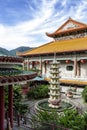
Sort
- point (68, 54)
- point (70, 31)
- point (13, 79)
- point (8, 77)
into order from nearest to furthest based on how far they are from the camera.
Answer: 1. point (8, 77)
2. point (13, 79)
3. point (68, 54)
4. point (70, 31)

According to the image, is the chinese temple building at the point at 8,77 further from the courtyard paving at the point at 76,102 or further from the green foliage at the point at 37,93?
the green foliage at the point at 37,93

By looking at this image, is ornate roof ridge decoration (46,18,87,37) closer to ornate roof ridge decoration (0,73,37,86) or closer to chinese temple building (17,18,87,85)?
chinese temple building (17,18,87,85)

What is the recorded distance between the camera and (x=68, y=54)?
25.3 m

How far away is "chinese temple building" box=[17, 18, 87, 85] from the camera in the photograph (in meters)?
24.0

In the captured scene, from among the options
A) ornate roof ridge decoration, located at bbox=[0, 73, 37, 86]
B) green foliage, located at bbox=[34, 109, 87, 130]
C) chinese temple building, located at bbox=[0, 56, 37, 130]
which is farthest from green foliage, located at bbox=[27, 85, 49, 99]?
ornate roof ridge decoration, located at bbox=[0, 73, 37, 86]

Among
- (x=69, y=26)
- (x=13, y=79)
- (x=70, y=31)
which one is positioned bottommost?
(x=13, y=79)

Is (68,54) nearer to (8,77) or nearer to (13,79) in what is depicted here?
(13,79)

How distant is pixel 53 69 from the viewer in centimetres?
1645

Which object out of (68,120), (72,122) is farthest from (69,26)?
(72,122)

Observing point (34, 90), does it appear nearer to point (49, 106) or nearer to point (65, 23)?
point (49, 106)

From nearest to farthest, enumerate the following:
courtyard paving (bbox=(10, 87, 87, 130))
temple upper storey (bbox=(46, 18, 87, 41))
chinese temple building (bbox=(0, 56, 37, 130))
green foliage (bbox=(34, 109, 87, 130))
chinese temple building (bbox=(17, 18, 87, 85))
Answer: chinese temple building (bbox=(0, 56, 37, 130))
green foliage (bbox=(34, 109, 87, 130))
courtyard paving (bbox=(10, 87, 87, 130))
chinese temple building (bbox=(17, 18, 87, 85))
temple upper storey (bbox=(46, 18, 87, 41))

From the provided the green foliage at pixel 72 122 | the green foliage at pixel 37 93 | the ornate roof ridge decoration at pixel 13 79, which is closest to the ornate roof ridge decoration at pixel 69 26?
the green foliage at pixel 37 93

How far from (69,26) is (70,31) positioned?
118 centimetres

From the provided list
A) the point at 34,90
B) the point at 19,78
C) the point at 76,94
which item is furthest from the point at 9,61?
the point at 76,94
